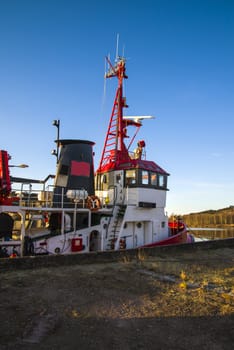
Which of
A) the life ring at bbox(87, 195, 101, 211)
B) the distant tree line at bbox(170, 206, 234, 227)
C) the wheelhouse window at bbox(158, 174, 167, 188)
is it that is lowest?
the distant tree line at bbox(170, 206, 234, 227)

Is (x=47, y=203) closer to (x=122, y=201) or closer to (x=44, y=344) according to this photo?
(x=122, y=201)

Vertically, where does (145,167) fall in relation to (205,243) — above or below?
above

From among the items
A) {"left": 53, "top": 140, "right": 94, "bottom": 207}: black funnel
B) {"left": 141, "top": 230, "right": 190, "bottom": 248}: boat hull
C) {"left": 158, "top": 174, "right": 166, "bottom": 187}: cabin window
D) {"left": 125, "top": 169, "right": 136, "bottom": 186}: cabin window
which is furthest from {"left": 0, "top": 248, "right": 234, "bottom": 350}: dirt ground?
{"left": 158, "top": 174, "right": 166, "bottom": 187}: cabin window

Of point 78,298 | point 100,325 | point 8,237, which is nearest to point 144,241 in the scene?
point 8,237

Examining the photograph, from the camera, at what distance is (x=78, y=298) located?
5770 mm

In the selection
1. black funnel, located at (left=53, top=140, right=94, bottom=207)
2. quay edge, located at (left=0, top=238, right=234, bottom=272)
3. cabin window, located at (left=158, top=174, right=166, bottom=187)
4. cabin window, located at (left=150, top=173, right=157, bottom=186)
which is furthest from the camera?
cabin window, located at (left=158, top=174, right=166, bottom=187)

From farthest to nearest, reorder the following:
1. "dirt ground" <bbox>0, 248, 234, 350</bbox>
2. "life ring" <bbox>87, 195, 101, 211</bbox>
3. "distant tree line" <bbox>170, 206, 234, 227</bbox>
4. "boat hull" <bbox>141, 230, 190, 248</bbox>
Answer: "distant tree line" <bbox>170, 206, 234, 227</bbox> < "boat hull" <bbox>141, 230, 190, 248</bbox> < "life ring" <bbox>87, 195, 101, 211</bbox> < "dirt ground" <bbox>0, 248, 234, 350</bbox>

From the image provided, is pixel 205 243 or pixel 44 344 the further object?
pixel 205 243

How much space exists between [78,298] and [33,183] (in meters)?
8.07

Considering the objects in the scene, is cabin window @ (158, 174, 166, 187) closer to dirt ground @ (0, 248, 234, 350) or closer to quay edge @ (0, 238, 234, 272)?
quay edge @ (0, 238, 234, 272)

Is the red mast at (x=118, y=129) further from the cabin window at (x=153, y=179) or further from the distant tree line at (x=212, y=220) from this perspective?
the distant tree line at (x=212, y=220)

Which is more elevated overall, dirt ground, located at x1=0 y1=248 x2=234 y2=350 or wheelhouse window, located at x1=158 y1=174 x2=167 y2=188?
wheelhouse window, located at x1=158 y1=174 x2=167 y2=188

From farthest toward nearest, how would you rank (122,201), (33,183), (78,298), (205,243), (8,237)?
(122,201) < (205,243) < (33,183) < (8,237) < (78,298)

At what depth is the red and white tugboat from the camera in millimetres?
11725
